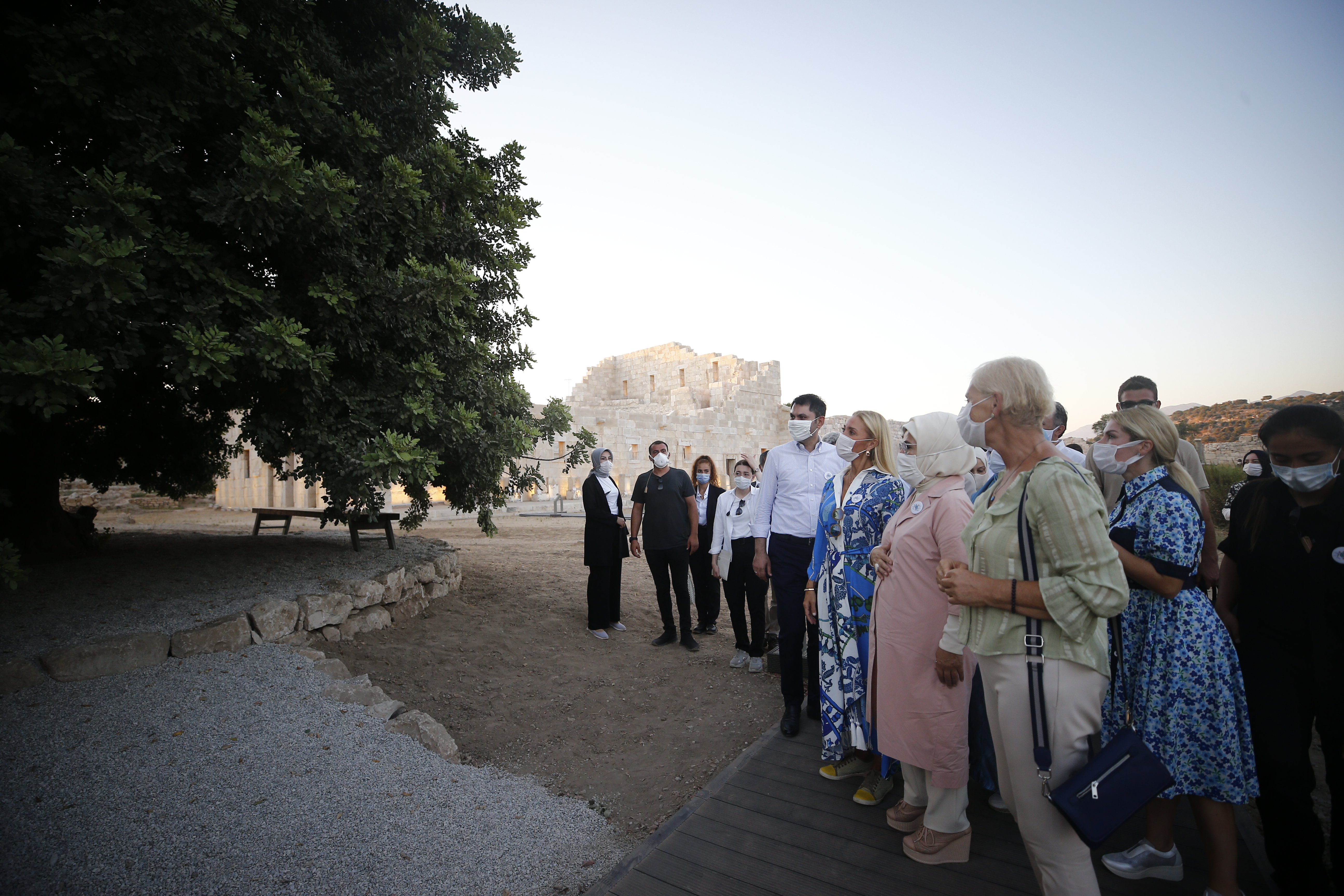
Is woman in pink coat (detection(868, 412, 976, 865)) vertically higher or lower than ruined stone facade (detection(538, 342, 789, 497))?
lower

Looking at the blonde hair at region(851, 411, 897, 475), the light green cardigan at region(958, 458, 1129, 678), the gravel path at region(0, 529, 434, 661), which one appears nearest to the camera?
the light green cardigan at region(958, 458, 1129, 678)

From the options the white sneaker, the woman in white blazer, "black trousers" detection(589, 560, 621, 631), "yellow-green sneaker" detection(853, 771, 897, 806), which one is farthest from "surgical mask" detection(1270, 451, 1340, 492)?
"black trousers" detection(589, 560, 621, 631)

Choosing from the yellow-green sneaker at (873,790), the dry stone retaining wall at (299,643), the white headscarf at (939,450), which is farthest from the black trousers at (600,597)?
the white headscarf at (939,450)

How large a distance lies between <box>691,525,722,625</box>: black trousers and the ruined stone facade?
14279mm

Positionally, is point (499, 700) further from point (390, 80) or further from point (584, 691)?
point (390, 80)

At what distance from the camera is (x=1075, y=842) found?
5.86 ft

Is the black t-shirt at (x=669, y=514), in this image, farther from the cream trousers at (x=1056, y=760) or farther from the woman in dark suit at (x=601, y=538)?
the cream trousers at (x=1056, y=760)

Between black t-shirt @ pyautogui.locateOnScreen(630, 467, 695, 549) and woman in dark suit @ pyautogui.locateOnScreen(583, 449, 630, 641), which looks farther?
woman in dark suit @ pyautogui.locateOnScreen(583, 449, 630, 641)

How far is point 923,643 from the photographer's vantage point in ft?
8.54

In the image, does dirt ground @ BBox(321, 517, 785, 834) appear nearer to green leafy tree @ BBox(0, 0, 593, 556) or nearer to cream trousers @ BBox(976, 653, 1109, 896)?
green leafy tree @ BBox(0, 0, 593, 556)

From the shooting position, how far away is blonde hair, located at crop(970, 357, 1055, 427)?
1.93m

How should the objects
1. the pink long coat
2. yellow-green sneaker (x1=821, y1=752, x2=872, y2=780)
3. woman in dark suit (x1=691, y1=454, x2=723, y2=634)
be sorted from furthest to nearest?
woman in dark suit (x1=691, y1=454, x2=723, y2=634)
yellow-green sneaker (x1=821, y1=752, x2=872, y2=780)
the pink long coat

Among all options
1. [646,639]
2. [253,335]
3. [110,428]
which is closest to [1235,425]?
[646,639]

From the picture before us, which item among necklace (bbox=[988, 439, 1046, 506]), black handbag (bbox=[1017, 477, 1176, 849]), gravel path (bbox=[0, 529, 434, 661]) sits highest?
necklace (bbox=[988, 439, 1046, 506])
